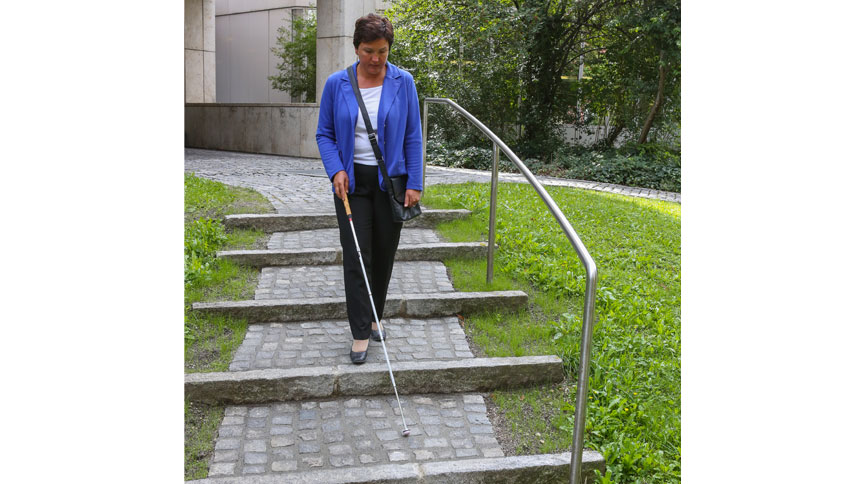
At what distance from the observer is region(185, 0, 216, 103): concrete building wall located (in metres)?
14.9

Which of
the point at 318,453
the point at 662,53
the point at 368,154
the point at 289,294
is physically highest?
the point at 662,53

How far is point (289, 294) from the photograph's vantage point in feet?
15.7

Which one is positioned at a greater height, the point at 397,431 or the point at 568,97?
the point at 568,97

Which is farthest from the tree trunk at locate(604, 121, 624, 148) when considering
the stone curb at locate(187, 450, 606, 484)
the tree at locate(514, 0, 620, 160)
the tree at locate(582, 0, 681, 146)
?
the stone curb at locate(187, 450, 606, 484)

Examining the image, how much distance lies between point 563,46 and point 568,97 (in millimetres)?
1080

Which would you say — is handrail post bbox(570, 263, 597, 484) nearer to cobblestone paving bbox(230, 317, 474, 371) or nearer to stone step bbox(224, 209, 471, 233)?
cobblestone paving bbox(230, 317, 474, 371)

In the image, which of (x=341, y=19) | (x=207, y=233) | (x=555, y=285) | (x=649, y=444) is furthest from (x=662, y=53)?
(x=649, y=444)

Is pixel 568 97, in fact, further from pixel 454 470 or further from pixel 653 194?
pixel 454 470

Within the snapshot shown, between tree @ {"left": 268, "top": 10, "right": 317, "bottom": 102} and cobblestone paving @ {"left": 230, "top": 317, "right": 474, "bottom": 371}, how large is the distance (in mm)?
11705

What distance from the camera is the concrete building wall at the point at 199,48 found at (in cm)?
1491

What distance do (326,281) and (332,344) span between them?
2.97 feet

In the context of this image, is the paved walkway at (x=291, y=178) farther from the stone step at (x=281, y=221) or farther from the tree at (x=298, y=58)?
the tree at (x=298, y=58)

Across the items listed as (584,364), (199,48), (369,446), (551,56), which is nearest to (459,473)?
(369,446)

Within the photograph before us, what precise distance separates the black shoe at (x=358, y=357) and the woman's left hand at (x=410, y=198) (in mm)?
835
